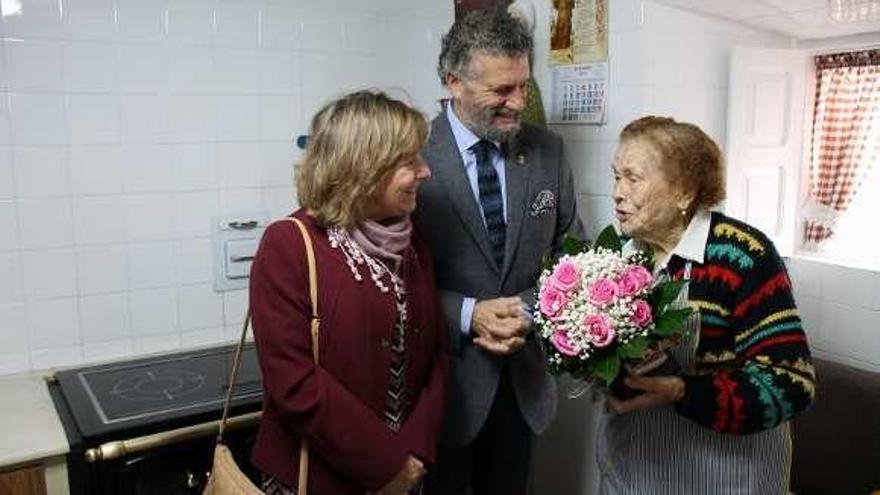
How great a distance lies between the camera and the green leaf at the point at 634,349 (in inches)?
45.7

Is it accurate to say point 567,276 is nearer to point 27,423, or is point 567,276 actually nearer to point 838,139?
point 27,423

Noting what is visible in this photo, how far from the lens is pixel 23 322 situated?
2039 mm

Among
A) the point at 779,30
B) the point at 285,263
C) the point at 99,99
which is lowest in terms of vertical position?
the point at 285,263

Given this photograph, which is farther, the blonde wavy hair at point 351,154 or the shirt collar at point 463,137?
the shirt collar at point 463,137

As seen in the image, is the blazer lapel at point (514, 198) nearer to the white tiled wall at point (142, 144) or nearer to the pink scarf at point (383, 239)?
the pink scarf at point (383, 239)

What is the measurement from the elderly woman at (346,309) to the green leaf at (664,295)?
45 centimetres

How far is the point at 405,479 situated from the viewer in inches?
54.2

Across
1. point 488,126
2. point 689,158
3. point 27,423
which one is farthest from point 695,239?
point 27,423

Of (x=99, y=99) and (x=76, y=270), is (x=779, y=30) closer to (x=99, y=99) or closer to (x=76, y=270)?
(x=99, y=99)

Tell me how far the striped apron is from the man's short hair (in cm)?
61

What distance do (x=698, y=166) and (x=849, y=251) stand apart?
1.26 metres

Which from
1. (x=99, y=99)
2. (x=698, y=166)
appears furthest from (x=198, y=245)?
(x=698, y=166)

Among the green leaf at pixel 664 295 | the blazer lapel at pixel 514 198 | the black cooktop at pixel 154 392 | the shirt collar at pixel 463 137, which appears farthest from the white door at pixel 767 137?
the black cooktop at pixel 154 392

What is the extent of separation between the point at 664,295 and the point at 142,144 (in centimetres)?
161
